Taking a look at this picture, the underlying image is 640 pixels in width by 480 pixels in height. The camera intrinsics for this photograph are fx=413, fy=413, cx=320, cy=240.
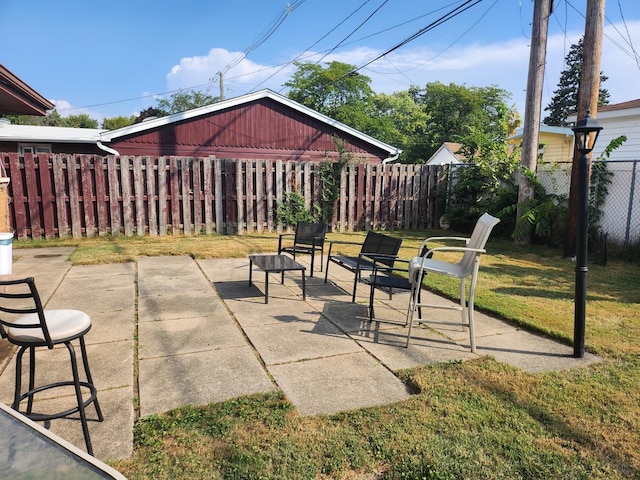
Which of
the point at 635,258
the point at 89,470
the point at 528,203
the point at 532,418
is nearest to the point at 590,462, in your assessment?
the point at 532,418

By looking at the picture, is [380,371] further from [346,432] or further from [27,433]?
[27,433]

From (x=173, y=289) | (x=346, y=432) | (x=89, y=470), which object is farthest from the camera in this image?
(x=173, y=289)

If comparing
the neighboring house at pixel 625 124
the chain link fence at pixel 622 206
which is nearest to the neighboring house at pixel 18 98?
the chain link fence at pixel 622 206

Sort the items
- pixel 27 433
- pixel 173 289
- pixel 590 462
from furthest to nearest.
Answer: pixel 173 289
pixel 590 462
pixel 27 433

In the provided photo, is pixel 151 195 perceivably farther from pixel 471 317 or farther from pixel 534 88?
pixel 534 88

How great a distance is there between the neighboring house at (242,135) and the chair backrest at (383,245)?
9.38 meters

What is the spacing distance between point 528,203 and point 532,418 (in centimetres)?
760

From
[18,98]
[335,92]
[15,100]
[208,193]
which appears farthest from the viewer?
[335,92]

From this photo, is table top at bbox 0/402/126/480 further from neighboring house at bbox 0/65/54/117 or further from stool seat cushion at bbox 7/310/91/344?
neighboring house at bbox 0/65/54/117

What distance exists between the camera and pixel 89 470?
930 millimetres

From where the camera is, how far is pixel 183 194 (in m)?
9.68

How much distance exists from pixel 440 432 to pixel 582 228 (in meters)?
2.15

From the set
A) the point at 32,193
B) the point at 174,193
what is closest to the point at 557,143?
the point at 174,193

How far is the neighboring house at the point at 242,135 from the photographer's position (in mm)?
14320
